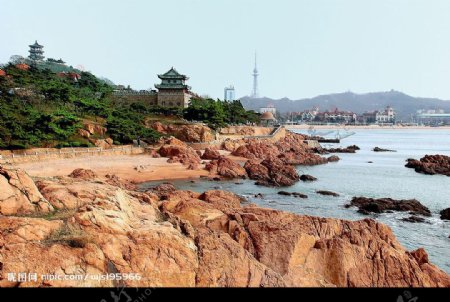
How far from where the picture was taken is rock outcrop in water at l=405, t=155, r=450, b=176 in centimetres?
4482

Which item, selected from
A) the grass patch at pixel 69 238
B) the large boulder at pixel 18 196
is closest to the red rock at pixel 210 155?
the large boulder at pixel 18 196

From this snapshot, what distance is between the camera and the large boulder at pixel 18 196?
1045cm

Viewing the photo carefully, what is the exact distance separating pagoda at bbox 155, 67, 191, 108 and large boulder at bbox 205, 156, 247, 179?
33.2 metres

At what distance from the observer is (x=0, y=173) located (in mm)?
11133

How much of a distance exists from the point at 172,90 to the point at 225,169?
37124 mm

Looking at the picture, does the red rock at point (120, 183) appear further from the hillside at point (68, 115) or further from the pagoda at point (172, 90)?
the pagoda at point (172, 90)

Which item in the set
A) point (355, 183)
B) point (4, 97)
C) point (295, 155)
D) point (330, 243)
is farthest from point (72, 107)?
point (330, 243)

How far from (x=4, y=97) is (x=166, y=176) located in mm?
24665

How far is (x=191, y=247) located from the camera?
10.0 meters

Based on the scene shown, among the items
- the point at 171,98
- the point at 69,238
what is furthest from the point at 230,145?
the point at 69,238

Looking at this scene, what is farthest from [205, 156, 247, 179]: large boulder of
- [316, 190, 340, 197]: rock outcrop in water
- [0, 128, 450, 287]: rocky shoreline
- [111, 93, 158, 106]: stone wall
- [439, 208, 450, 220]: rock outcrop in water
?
Result: [111, 93, 158, 106]: stone wall

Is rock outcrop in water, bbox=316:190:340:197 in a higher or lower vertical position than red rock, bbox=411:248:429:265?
lower

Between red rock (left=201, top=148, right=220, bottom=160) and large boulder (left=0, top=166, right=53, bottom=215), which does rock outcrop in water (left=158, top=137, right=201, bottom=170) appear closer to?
red rock (left=201, top=148, right=220, bottom=160)

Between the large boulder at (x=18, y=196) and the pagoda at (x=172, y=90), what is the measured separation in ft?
197
